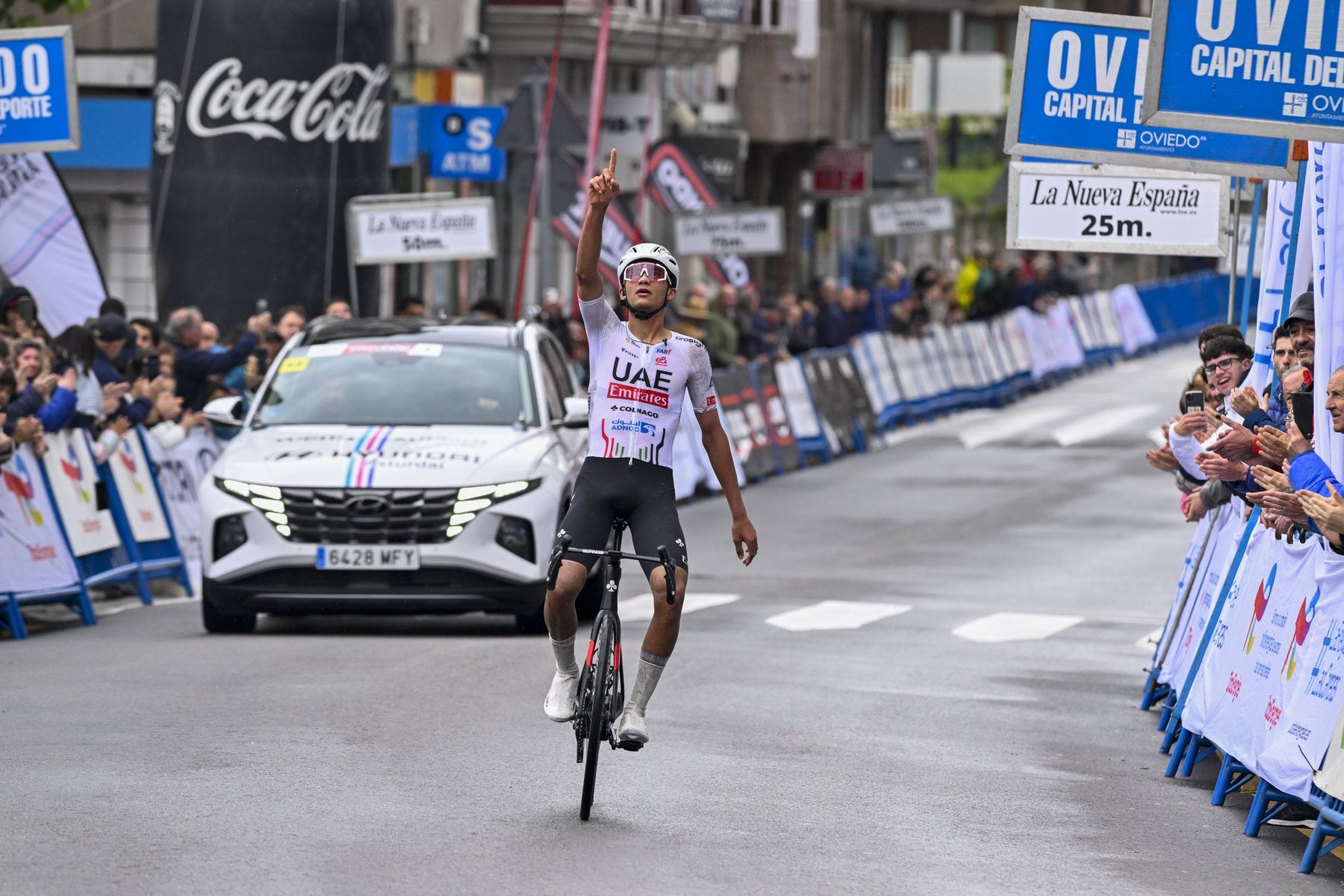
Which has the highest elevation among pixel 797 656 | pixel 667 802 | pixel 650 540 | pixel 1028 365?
pixel 650 540

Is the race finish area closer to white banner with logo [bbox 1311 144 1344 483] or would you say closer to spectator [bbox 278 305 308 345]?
white banner with logo [bbox 1311 144 1344 483]

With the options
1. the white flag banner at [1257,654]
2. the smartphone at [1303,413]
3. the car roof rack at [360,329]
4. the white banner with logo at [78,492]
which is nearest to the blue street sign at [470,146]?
the car roof rack at [360,329]

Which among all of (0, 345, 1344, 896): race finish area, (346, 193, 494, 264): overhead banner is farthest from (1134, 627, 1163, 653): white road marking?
(346, 193, 494, 264): overhead banner

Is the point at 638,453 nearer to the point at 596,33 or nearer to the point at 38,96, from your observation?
the point at 38,96

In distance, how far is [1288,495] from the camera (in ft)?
30.6

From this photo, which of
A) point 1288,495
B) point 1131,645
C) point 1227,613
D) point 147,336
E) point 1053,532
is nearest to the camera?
point 1288,495

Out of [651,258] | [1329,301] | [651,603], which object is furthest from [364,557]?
[1329,301]

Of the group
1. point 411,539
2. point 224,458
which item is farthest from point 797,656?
point 224,458

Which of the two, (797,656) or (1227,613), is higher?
(1227,613)

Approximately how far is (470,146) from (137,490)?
12487 millimetres

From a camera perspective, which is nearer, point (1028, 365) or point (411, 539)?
point (411, 539)

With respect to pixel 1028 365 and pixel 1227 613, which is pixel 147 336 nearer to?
pixel 1227 613

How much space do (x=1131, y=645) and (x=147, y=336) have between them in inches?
299

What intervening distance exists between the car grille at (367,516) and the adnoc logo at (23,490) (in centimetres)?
180
